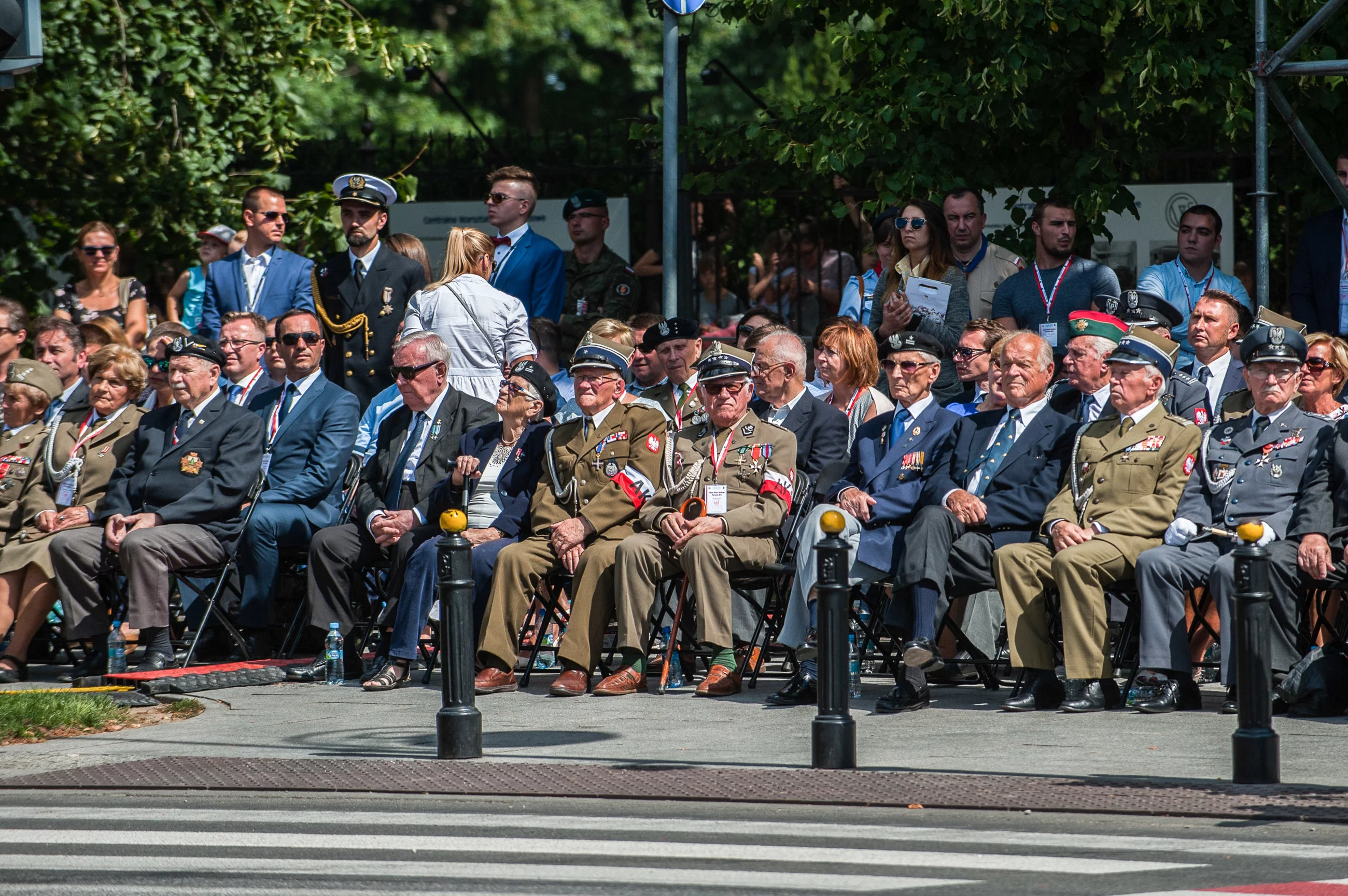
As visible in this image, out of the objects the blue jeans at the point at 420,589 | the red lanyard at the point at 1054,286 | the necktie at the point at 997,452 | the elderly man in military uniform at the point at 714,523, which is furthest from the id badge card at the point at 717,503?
the red lanyard at the point at 1054,286

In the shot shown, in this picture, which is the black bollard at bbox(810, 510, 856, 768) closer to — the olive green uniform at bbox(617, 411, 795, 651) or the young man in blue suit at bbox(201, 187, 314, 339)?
the olive green uniform at bbox(617, 411, 795, 651)

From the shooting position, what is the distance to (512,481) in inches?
482

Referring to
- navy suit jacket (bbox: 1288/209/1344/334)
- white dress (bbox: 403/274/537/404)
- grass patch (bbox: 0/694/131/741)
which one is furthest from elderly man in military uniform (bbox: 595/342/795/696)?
navy suit jacket (bbox: 1288/209/1344/334)

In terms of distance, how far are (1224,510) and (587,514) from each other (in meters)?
3.59

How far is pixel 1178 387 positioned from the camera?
1160 cm

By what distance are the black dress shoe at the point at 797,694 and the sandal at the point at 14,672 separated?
507 cm

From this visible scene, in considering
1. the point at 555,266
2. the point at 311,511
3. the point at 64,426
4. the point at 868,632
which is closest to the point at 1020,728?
the point at 868,632

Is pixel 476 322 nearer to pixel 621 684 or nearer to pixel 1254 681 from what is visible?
pixel 621 684

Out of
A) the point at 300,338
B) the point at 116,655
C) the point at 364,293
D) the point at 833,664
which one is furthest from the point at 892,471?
the point at 116,655

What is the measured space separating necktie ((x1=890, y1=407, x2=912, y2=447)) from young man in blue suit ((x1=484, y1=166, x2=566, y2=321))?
3838 mm

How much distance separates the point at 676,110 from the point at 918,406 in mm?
4330

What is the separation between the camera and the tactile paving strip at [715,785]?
7.87 m

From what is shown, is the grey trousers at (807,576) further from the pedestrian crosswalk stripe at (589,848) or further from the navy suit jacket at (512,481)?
the pedestrian crosswalk stripe at (589,848)

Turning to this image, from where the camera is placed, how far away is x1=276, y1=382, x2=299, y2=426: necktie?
522 inches
